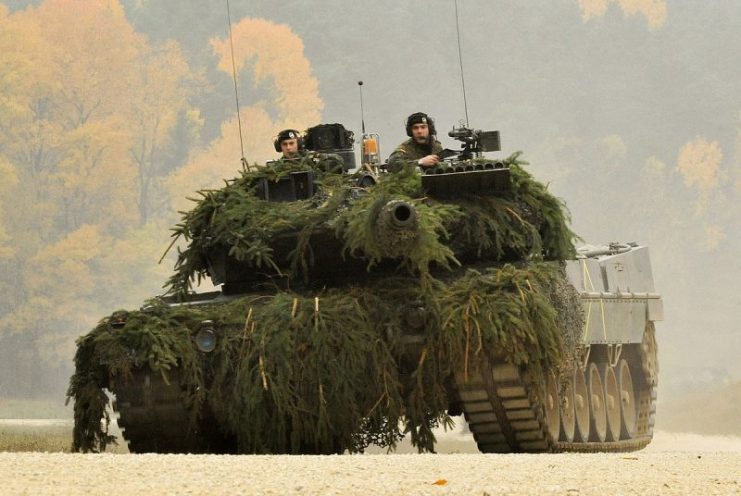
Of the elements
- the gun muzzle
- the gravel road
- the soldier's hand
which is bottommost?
the gravel road

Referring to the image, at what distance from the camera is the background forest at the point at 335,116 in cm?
3912

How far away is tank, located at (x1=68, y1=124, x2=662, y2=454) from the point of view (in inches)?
432

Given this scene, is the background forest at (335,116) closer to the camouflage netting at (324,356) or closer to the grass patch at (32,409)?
the grass patch at (32,409)

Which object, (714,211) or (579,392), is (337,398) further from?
(714,211)

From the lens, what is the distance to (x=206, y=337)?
1111 centimetres

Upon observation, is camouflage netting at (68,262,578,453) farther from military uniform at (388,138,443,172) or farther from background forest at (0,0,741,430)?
background forest at (0,0,741,430)

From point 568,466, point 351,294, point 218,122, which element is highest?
point 218,122

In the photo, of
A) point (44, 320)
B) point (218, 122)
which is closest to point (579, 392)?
point (44, 320)

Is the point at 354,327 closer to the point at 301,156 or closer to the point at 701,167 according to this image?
the point at 301,156

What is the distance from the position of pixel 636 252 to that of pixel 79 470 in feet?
36.6

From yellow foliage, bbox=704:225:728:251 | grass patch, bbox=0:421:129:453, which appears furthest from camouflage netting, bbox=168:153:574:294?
yellow foliage, bbox=704:225:728:251

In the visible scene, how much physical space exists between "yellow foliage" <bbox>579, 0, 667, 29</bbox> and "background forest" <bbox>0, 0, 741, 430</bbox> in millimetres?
94

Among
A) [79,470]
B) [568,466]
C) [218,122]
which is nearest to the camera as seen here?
[79,470]

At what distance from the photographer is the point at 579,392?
594 inches
